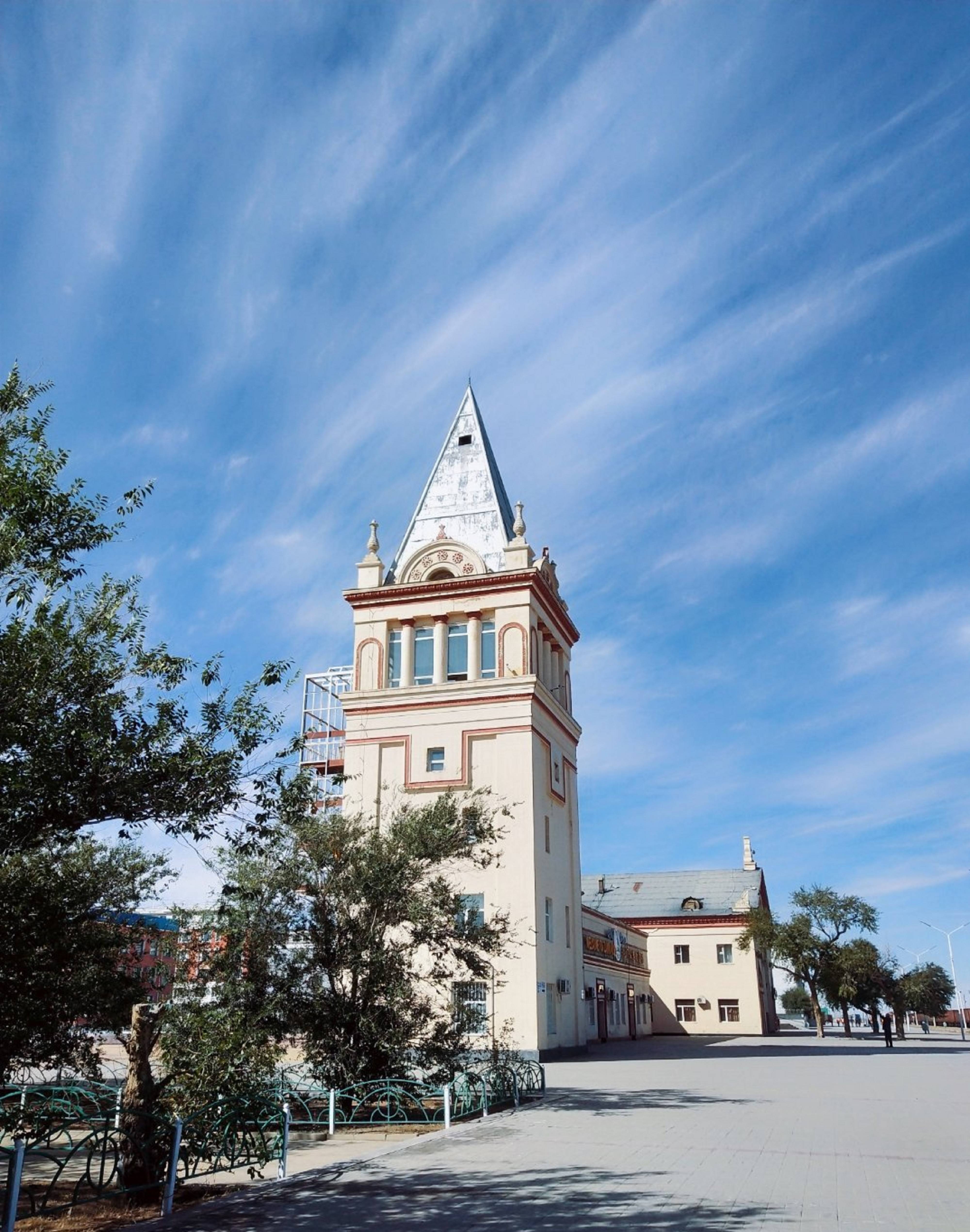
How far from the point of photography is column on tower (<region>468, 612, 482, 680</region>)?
35.8 m

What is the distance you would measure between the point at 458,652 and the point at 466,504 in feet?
20.8

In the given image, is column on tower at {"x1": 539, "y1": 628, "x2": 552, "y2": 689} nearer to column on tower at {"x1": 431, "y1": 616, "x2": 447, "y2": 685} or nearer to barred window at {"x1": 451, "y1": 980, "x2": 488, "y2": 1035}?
column on tower at {"x1": 431, "y1": 616, "x2": 447, "y2": 685}

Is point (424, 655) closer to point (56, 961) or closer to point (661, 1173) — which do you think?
point (661, 1173)

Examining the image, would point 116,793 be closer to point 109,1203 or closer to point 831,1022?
point 109,1203

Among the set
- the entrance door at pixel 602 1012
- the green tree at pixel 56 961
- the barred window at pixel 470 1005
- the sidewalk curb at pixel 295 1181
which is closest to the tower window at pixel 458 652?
the barred window at pixel 470 1005

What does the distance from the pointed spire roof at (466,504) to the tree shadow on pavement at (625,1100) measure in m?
20.2

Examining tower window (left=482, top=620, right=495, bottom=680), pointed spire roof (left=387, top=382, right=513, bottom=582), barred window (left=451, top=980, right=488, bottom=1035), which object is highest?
pointed spire roof (left=387, top=382, right=513, bottom=582)

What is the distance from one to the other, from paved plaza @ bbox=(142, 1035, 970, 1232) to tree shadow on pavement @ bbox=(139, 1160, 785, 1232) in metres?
0.03

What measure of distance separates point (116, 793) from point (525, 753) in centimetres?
2513

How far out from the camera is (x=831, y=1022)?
115062mm

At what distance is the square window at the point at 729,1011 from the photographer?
6116 centimetres

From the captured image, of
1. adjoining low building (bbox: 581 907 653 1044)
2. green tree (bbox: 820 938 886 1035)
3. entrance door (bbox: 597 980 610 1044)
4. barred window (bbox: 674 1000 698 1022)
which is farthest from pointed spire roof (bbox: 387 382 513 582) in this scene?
barred window (bbox: 674 1000 698 1022)

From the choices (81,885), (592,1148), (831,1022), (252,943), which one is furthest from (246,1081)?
(831,1022)

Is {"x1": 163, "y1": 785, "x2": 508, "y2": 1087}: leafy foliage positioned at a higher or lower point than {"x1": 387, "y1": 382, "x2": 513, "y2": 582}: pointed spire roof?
lower
